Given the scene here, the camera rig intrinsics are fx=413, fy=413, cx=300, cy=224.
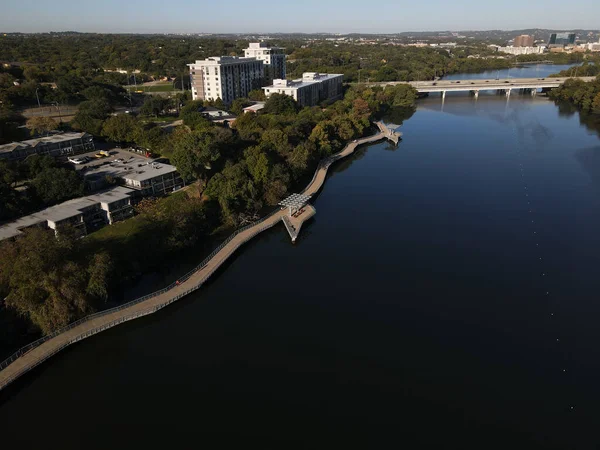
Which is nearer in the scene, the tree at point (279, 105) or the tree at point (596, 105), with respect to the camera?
the tree at point (279, 105)

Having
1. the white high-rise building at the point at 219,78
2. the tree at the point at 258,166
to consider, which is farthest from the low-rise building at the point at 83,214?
the white high-rise building at the point at 219,78

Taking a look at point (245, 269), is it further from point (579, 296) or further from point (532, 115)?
point (532, 115)

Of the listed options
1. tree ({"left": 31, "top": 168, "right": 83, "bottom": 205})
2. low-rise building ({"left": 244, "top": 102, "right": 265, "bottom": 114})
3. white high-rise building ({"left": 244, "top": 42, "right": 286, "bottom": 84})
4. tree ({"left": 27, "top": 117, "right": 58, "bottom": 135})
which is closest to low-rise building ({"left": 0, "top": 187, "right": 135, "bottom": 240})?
tree ({"left": 31, "top": 168, "right": 83, "bottom": 205})

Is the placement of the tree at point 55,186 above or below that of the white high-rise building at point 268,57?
below

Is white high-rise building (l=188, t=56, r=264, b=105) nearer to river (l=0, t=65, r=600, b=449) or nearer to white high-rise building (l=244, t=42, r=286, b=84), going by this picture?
white high-rise building (l=244, t=42, r=286, b=84)

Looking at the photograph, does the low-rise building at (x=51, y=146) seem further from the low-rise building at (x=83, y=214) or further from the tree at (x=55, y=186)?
the low-rise building at (x=83, y=214)

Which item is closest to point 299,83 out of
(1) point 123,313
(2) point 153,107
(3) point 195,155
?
(2) point 153,107

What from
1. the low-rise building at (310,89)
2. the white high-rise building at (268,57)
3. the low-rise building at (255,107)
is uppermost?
the white high-rise building at (268,57)
